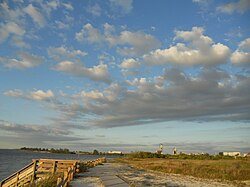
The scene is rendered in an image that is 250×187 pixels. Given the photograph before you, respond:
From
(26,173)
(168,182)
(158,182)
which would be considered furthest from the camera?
(168,182)

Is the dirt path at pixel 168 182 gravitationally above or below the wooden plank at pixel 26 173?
below

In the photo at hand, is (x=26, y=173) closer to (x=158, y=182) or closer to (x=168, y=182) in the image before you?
(x=158, y=182)

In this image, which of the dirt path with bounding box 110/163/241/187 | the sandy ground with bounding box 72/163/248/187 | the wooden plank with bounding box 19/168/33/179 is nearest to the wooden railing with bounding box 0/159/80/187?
the wooden plank with bounding box 19/168/33/179

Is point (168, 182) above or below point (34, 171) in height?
below

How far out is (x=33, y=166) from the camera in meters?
22.1

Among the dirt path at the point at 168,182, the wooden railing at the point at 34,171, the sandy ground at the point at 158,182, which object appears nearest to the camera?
the sandy ground at the point at 158,182

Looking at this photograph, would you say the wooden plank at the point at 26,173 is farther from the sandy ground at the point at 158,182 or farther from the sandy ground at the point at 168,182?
the sandy ground at the point at 168,182

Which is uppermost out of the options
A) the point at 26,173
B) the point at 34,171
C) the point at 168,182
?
the point at 34,171

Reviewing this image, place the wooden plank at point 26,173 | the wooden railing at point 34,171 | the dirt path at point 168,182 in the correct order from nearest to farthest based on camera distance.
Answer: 1. the dirt path at point 168,182
2. the wooden railing at point 34,171
3. the wooden plank at point 26,173

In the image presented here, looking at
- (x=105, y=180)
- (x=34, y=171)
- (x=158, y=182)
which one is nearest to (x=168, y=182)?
(x=158, y=182)

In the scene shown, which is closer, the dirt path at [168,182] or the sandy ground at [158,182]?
the sandy ground at [158,182]

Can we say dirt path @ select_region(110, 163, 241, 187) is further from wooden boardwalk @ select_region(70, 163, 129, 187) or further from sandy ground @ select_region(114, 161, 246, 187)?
wooden boardwalk @ select_region(70, 163, 129, 187)

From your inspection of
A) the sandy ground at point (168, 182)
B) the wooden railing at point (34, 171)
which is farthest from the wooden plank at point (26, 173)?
the sandy ground at point (168, 182)

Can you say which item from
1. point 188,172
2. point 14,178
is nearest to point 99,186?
point 14,178
